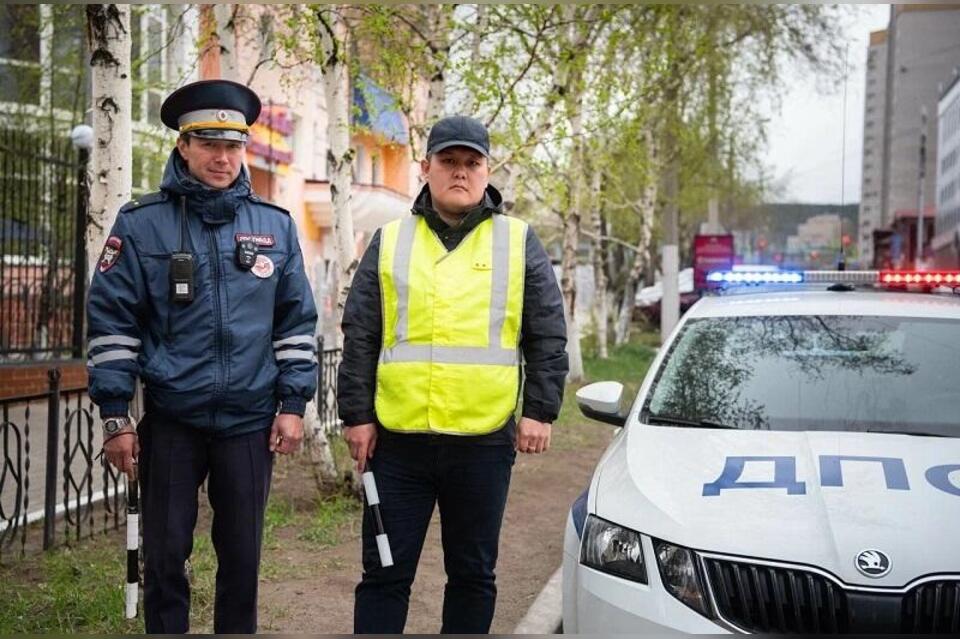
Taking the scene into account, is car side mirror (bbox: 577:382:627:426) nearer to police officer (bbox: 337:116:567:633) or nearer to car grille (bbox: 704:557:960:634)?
police officer (bbox: 337:116:567:633)

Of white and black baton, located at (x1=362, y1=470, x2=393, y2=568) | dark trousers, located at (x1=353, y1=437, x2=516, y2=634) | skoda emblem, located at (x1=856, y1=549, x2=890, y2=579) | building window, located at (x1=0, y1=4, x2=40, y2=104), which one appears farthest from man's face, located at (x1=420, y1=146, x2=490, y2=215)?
building window, located at (x1=0, y1=4, x2=40, y2=104)

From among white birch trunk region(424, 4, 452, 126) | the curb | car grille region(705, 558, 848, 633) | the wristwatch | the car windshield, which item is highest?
white birch trunk region(424, 4, 452, 126)

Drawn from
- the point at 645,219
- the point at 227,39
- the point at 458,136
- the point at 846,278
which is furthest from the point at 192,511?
the point at 645,219

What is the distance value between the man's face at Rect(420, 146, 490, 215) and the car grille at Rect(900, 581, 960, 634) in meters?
1.84

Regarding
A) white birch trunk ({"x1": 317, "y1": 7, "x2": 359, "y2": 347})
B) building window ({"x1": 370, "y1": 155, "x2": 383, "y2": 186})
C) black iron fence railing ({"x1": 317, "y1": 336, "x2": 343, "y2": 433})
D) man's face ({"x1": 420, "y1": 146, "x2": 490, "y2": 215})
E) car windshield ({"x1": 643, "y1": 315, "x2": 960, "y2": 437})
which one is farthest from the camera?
building window ({"x1": 370, "y1": 155, "x2": 383, "y2": 186})

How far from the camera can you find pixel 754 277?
6.10m

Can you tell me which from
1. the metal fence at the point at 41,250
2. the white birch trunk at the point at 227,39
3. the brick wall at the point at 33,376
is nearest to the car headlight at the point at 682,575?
the white birch trunk at the point at 227,39

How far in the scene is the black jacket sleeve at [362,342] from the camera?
387 centimetres

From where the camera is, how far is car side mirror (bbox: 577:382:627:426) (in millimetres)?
4918

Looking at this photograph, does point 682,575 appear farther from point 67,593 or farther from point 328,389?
point 328,389

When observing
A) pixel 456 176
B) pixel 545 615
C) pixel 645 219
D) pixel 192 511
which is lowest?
pixel 545 615

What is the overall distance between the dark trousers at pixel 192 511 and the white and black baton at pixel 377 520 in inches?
13.7

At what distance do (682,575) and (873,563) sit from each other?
0.56 m

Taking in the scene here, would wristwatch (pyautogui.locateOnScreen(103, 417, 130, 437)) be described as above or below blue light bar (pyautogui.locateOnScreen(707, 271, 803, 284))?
below
